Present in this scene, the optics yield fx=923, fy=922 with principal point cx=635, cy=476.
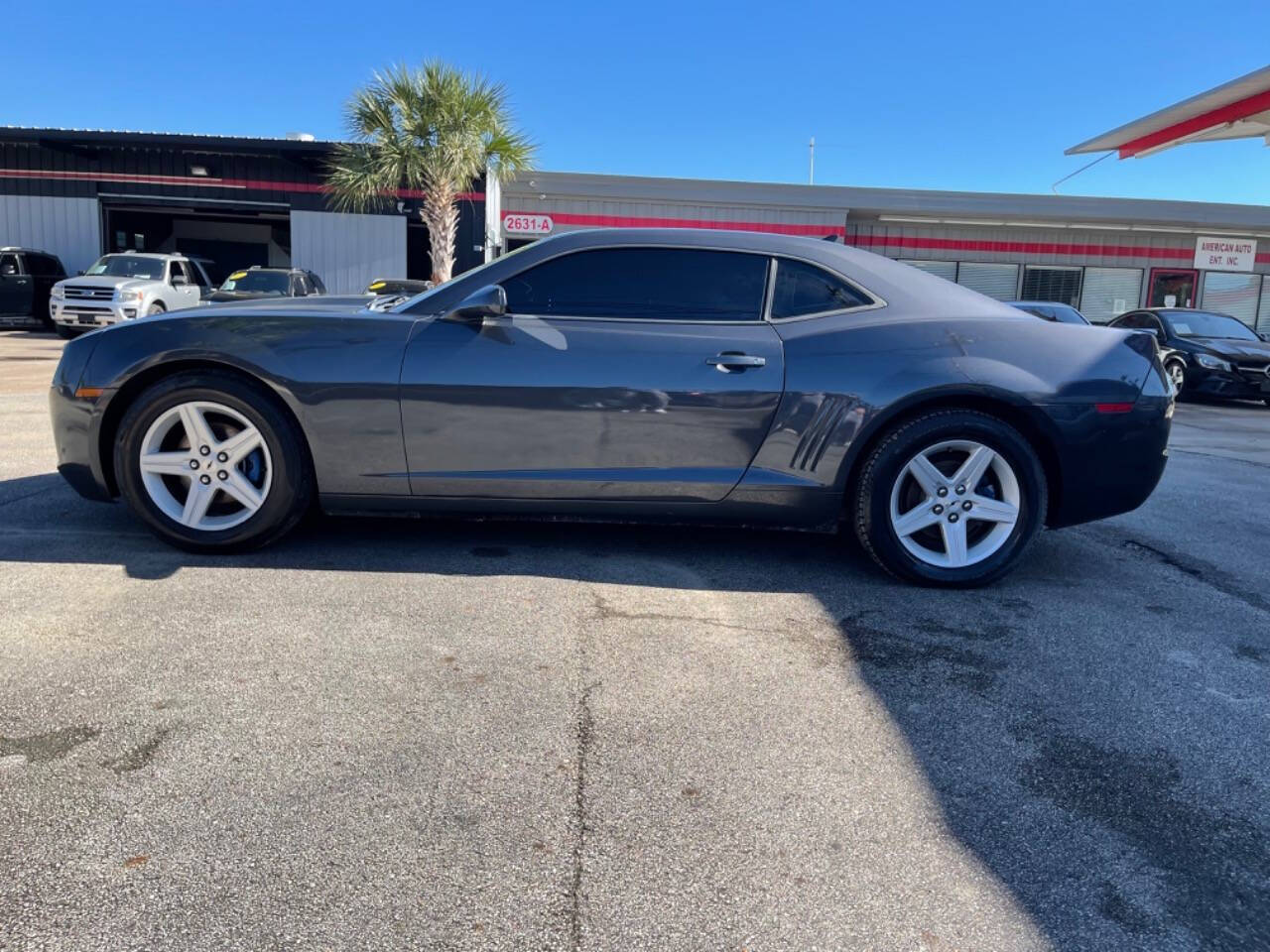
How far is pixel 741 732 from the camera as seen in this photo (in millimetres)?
2551

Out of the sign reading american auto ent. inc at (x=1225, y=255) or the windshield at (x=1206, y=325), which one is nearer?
the windshield at (x=1206, y=325)

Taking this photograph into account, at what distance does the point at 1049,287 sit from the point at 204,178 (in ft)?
71.6

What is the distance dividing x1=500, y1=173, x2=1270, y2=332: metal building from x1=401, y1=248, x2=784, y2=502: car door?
16.8 m

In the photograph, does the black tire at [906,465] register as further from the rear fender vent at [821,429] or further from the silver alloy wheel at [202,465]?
the silver alloy wheel at [202,465]

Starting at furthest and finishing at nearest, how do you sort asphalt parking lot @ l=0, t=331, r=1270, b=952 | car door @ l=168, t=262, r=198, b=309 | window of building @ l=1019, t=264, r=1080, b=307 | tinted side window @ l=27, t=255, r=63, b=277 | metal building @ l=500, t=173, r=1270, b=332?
window of building @ l=1019, t=264, r=1080, b=307 < metal building @ l=500, t=173, r=1270, b=332 < tinted side window @ l=27, t=255, r=63, b=277 < car door @ l=168, t=262, r=198, b=309 < asphalt parking lot @ l=0, t=331, r=1270, b=952

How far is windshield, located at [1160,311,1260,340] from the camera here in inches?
555

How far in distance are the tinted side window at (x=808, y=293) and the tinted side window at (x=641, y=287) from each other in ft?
0.26

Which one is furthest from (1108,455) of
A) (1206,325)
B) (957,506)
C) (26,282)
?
(26,282)

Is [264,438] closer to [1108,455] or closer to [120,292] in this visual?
[1108,455]

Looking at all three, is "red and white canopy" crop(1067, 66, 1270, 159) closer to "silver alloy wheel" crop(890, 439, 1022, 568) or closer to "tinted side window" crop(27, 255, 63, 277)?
"silver alloy wheel" crop(890, 439, 1022, 568)

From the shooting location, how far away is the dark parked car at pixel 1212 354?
42.9 feet

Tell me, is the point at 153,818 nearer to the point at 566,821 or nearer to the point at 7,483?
the point at 566,821

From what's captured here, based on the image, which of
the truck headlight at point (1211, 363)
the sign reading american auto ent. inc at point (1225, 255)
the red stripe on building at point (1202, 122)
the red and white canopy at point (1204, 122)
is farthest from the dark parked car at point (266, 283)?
the sign reading american auto ent. inc at point (1225, 255)

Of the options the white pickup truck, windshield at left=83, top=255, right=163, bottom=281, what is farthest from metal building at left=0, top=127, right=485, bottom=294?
windshield at left=83, top=255, right=163, bottom=281
